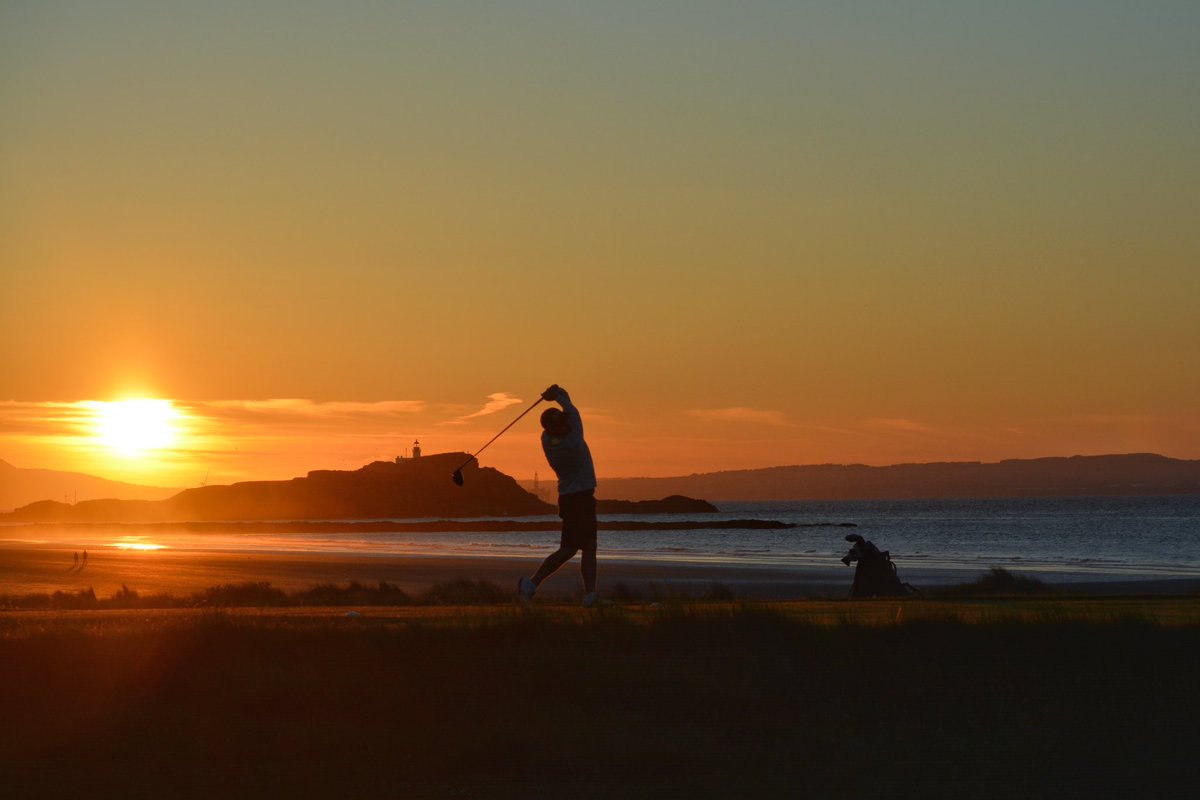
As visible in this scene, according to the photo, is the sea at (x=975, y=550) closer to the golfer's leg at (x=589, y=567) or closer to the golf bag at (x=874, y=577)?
the golf bag at (x=874, y=577)

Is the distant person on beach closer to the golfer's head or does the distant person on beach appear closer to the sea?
the golfer's head

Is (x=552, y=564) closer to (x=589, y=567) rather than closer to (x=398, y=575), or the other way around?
(x=589, y=567)

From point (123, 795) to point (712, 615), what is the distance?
451 cm

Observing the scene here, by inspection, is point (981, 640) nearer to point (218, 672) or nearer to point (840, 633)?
point (840, 633)

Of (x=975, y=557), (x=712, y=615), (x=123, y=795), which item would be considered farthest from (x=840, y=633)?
(x=975, y=557)

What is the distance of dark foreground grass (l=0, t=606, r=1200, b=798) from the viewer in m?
8.30

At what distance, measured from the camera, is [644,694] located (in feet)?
29.8

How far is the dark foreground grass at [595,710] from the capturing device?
8.30m

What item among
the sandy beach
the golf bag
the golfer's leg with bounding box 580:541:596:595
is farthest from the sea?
the golfer's leg with bounding box 580:541:596:595

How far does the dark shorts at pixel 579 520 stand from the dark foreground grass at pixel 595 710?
266 centimetres

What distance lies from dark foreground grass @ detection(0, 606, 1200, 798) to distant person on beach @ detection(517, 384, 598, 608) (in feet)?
8.61

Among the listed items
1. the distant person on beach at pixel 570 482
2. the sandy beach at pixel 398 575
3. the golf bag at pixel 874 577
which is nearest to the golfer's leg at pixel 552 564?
the distant person on beach at pixel 570 482

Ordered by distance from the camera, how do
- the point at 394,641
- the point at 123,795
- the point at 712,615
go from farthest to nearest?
the point at 712,615 → the point at 394,641 → the point at 123,795

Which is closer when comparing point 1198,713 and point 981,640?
point 1198,713
